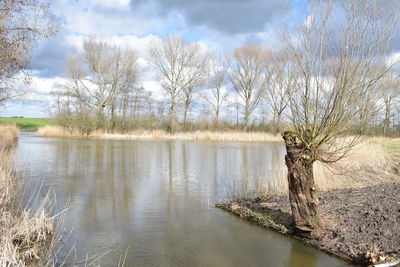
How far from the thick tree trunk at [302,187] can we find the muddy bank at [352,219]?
0.26 meters

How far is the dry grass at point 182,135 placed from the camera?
107 feet

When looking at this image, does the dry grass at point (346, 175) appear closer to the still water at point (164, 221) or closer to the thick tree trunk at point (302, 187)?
the still water at point (164, 221)

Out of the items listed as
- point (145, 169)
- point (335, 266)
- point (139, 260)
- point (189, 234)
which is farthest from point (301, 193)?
point (145, 169)

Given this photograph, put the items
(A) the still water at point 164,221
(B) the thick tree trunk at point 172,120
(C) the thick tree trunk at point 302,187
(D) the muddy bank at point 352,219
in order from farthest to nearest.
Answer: (B) the thick tree trunk at point 172,120, (C) the thick tree trunk at point 302,187, (A) the still water at point 164,221, (D) the muddy bank at point 352,219

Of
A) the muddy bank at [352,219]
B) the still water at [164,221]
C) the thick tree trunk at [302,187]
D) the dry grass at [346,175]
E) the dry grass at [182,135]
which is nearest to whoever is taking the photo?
the muddy bank at [352,219]

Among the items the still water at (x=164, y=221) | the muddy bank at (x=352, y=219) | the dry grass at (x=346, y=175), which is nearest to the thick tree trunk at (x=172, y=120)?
the still water at (x=164, y=221)

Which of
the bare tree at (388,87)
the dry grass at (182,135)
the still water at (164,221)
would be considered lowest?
the still water at (164,221)

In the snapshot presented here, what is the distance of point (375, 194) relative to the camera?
7234mm

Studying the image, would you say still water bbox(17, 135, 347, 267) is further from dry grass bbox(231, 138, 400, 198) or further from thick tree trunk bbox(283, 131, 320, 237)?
thick tree trunk bbox(283, 131, 320, 237)

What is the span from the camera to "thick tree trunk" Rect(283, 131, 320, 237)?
18.9ft

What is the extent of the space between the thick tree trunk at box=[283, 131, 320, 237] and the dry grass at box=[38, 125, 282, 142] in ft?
86.5

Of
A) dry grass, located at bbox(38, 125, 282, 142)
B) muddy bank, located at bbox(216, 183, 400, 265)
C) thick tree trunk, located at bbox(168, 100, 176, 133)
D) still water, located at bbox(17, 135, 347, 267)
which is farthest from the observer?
thick tree trunk, located at bbox(168, 100, 176, 133)

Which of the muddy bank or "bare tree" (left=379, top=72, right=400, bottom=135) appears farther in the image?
"bare tree" (left=379, top=72, right=400, bottom=135)

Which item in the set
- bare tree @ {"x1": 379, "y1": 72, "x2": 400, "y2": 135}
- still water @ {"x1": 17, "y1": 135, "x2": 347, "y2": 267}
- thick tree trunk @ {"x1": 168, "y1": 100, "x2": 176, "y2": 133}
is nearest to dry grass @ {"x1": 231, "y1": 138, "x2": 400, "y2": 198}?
still water @ {"x1": 17, "y1": 135, "x2": 347, "y2": 267}
